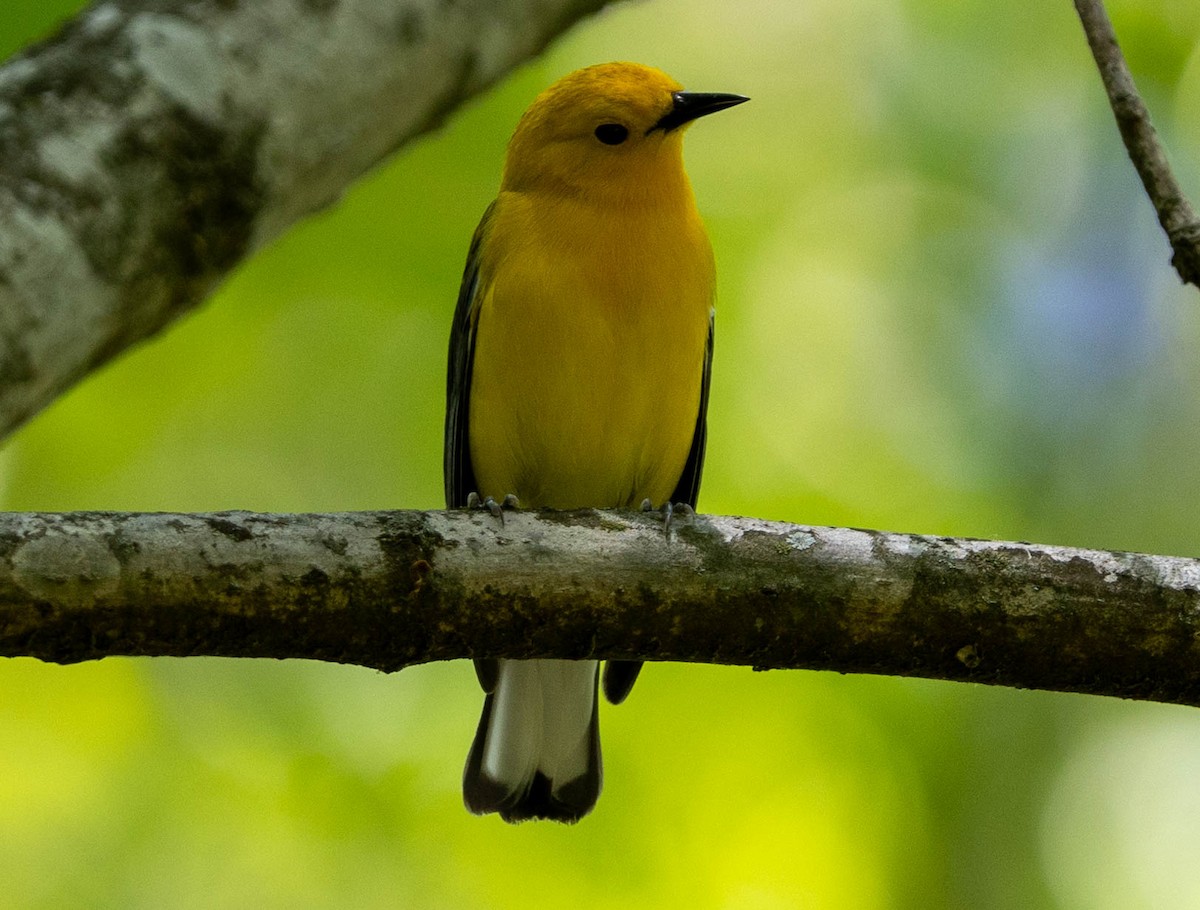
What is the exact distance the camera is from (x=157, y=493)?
669 centimetres

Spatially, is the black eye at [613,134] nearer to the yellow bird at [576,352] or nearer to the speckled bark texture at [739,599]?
the yellow bird at [576,352]

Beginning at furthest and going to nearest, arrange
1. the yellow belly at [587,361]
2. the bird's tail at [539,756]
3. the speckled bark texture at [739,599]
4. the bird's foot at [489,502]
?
the bird's tail at [539,756]
the yellow belly at [587,361]
the bird's foot at [489,502]
the speckled bark texture at [739,599]

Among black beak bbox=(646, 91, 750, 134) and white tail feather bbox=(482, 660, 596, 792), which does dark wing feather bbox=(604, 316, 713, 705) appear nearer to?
white tail feather bbox=(482, 660, 596, 792)

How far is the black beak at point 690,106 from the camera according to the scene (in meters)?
→ 5.20

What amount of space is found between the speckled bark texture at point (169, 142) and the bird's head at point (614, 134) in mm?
1064

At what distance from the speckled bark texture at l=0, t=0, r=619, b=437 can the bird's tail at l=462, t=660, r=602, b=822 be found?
7.19 ft

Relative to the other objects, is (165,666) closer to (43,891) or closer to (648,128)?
(43,891)

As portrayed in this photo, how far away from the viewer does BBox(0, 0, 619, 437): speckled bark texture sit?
327cm

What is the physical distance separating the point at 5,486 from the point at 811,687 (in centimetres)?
393

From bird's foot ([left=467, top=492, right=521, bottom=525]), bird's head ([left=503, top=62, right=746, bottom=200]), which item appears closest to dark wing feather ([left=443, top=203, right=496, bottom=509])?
bird's foot ([left=467, top=492, right=521, bottom=525])

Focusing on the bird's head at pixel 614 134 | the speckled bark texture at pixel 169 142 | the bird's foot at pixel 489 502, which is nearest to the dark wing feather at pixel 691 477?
the bird's head at pixel 614 134

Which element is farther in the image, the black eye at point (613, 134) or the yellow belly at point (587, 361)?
the black eye at point (613, 134)

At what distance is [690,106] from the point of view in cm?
523

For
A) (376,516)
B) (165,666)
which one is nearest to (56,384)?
(376,516)
